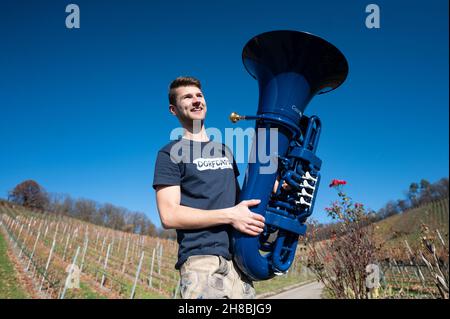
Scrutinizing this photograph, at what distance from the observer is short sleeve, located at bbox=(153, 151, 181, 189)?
1.74 meters

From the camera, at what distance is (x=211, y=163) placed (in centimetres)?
191

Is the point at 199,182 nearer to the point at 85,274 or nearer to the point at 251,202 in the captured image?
the point at 251,202

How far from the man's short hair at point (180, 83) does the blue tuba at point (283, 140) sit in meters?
0.33

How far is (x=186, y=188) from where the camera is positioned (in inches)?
72.2

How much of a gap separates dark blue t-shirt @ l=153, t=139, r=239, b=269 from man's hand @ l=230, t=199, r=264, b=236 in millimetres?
115

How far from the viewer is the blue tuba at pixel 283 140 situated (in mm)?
1898

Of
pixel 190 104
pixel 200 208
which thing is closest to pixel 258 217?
pixel 200 208

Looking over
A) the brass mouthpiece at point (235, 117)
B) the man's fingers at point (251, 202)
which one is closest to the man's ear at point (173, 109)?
the brass mouthpiece at point (235, 117)

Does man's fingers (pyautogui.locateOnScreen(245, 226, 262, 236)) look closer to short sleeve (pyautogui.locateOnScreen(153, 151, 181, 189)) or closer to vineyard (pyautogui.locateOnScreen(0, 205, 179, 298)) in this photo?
short sleeve (pyautogui.locateOnScreen(153, 151, 181, 189))

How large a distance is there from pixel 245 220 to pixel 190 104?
789 millimetres

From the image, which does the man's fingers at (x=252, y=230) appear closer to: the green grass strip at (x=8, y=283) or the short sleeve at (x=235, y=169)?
the short sleeve at (x=235, y=169)

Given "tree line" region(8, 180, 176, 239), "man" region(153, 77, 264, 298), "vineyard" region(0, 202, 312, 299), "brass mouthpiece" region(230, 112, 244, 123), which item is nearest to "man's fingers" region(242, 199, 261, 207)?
"man" region(153, 77, 264, 298)

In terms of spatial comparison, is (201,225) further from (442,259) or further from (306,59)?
(442,259)
